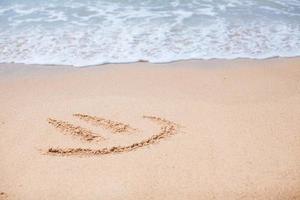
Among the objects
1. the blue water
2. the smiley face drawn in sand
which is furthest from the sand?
the blue water

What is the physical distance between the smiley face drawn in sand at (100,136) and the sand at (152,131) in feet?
0.03

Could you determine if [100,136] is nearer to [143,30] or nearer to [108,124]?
[108,124]

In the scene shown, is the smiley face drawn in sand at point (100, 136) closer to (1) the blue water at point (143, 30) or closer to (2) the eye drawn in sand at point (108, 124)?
(2) the eye drawn in sand at point (108, 124)

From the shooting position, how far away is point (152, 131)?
12.8 feet

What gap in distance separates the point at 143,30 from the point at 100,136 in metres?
3.15

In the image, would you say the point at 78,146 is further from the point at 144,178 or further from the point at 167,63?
the point at 167,63

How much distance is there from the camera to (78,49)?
232 inches

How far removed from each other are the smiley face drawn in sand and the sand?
1 cm

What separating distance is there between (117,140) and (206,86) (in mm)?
1519

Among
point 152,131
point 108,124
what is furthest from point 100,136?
point 152,131

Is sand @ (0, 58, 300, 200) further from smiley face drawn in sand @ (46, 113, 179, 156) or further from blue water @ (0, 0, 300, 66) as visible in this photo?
blue water @ (0, 0, 300, 66)

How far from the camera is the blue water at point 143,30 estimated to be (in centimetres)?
573

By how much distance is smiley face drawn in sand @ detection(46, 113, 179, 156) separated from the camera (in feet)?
12.0

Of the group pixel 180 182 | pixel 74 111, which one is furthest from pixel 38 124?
pixel 180 182
